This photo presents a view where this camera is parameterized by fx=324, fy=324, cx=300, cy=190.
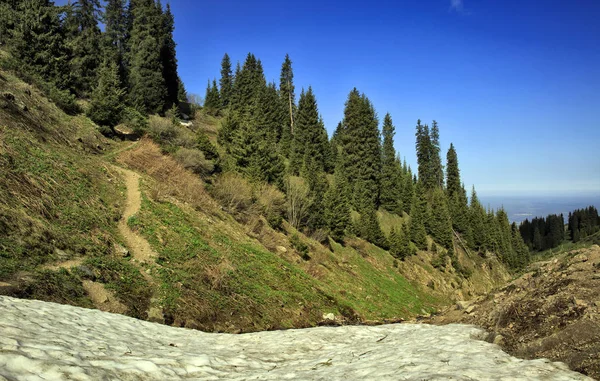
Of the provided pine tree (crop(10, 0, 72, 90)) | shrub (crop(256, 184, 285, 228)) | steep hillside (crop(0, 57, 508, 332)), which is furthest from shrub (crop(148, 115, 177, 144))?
shrub (crop(256, 184, 285, 228))

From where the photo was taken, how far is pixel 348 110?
68250mm

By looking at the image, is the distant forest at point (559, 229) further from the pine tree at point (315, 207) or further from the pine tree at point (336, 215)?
the pine tree at point (315, 207)

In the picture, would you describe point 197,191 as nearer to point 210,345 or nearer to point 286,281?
point 286,281

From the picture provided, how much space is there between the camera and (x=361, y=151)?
6238 cm

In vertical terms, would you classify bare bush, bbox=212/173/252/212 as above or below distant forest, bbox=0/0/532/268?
below

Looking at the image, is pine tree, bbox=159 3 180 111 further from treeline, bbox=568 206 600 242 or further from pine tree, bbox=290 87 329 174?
treeline, bbox=568 206 600 242

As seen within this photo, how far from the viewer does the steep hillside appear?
11.0 metres

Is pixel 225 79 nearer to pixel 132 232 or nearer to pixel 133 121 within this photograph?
pixel 133 121

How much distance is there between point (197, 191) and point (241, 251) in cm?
774

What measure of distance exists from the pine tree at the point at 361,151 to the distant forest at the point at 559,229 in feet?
294

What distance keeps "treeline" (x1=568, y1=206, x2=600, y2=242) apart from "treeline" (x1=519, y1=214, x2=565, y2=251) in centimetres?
396

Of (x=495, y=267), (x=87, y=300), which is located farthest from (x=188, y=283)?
(x=495, y=267)

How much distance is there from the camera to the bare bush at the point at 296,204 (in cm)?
3328

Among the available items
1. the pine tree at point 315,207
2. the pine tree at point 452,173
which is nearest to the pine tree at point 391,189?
the pine tree at point 315,207
